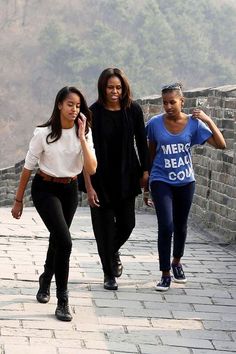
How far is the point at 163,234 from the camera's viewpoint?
18.9 feet

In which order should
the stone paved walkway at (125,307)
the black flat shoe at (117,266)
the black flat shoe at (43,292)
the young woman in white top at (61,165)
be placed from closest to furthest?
the stone paved walkway at (125,307)
the young woman in white top at (61,165)
the black flat shoe at (43,292)
the black flat shoe at (117,266)

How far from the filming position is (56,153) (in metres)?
4.96

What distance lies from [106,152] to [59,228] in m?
0.92

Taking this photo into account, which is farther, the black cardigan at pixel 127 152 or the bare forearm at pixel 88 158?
the black cardigan at pixel 127 152

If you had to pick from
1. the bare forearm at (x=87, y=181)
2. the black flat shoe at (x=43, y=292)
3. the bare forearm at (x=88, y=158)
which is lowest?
the black flat shoe at (x=43, y=292)

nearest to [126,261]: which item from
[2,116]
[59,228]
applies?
[59,228]

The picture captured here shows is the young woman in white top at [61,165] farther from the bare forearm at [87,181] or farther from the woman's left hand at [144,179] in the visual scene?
the woman's left hand at [144,179]

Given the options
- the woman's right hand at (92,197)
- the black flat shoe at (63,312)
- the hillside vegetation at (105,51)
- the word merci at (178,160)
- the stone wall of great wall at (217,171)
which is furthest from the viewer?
the hillside vegetation at (105,51)

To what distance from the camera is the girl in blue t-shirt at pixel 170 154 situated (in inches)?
226

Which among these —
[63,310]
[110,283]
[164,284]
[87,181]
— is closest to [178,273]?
[164,284]

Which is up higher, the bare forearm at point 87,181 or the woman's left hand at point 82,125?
Answer: the woman's left hand at point 82,125

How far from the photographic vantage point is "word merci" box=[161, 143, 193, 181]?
18.9 ft

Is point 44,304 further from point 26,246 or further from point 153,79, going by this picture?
point 153,79

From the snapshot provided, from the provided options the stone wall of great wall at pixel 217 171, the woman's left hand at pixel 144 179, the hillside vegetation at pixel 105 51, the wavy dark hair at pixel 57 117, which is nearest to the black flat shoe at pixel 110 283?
the woman's left hand at pixel 144 179
